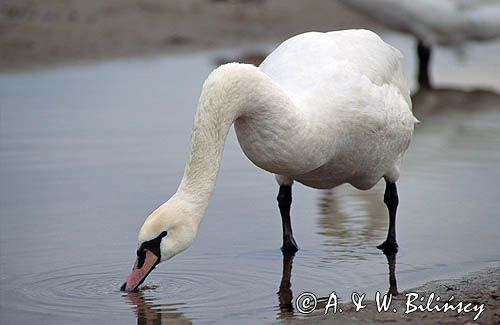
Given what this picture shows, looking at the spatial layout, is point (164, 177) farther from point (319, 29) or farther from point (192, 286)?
point (319, 29)

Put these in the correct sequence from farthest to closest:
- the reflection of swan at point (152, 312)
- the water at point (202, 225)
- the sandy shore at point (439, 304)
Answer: the water at point (202, 225) → the reflection of swan at point (152, 312) → the sandy shore at point (439, 304)

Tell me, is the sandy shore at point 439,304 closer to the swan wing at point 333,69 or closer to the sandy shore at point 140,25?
the swan wing at point 333,69

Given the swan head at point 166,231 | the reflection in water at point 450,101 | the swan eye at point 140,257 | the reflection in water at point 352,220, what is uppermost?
the reflection in water at point 450,101

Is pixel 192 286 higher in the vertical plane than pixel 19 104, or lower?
lower

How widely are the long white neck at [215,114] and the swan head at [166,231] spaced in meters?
0.05

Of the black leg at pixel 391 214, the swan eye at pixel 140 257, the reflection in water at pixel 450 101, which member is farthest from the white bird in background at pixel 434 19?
the swan eye at pixel 140 257

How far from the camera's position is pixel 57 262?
7145 millimetres

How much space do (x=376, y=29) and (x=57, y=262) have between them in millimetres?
10215

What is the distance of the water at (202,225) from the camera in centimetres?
650

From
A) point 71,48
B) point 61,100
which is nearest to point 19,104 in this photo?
point 61,100

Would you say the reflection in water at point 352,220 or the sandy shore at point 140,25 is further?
the sandy shore at point 140,25

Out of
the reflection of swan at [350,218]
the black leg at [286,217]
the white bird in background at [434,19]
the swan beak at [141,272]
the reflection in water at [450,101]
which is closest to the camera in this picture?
the swan beak at [141,272]

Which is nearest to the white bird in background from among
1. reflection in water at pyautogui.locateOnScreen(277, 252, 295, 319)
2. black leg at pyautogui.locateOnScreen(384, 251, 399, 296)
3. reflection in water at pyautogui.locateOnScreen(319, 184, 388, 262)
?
reflection in water at pyautogui.locateOnScreen(319, 184, 388, 262)

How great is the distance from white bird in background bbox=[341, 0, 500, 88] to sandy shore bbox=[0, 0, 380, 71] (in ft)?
7.08
